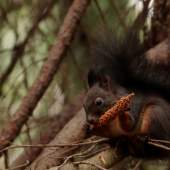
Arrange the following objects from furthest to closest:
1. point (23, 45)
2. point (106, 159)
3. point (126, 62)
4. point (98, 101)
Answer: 1. point (23, 45)
2. point (126, 62)
3. point (98, 101)
4. point (106, 159)

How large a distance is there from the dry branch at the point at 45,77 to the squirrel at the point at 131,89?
0.56 m

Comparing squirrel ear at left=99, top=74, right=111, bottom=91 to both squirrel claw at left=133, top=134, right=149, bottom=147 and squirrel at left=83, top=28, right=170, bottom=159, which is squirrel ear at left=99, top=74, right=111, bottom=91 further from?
squirrel claw at left=133, top=134, right=149, bottom=147

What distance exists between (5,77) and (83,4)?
1.08 m

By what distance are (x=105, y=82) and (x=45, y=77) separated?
661mm

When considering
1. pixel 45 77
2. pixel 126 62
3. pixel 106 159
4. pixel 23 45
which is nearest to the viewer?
pixel 106 159

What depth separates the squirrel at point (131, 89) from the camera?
5.53ft

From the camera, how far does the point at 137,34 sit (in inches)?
73.0

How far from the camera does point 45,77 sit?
7.76 feet

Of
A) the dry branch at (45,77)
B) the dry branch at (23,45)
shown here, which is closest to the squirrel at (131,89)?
the dry branch at (45,77)

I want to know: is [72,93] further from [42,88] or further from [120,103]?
[120,103]

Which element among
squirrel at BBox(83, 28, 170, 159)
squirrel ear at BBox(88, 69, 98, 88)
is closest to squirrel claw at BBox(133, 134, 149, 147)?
squirrel at BBox(83, 28, 170, 159)

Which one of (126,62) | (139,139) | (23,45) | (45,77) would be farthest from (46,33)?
(139,139)

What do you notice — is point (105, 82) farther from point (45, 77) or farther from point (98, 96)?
point (45, 77)

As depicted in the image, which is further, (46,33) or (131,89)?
(46,33)
